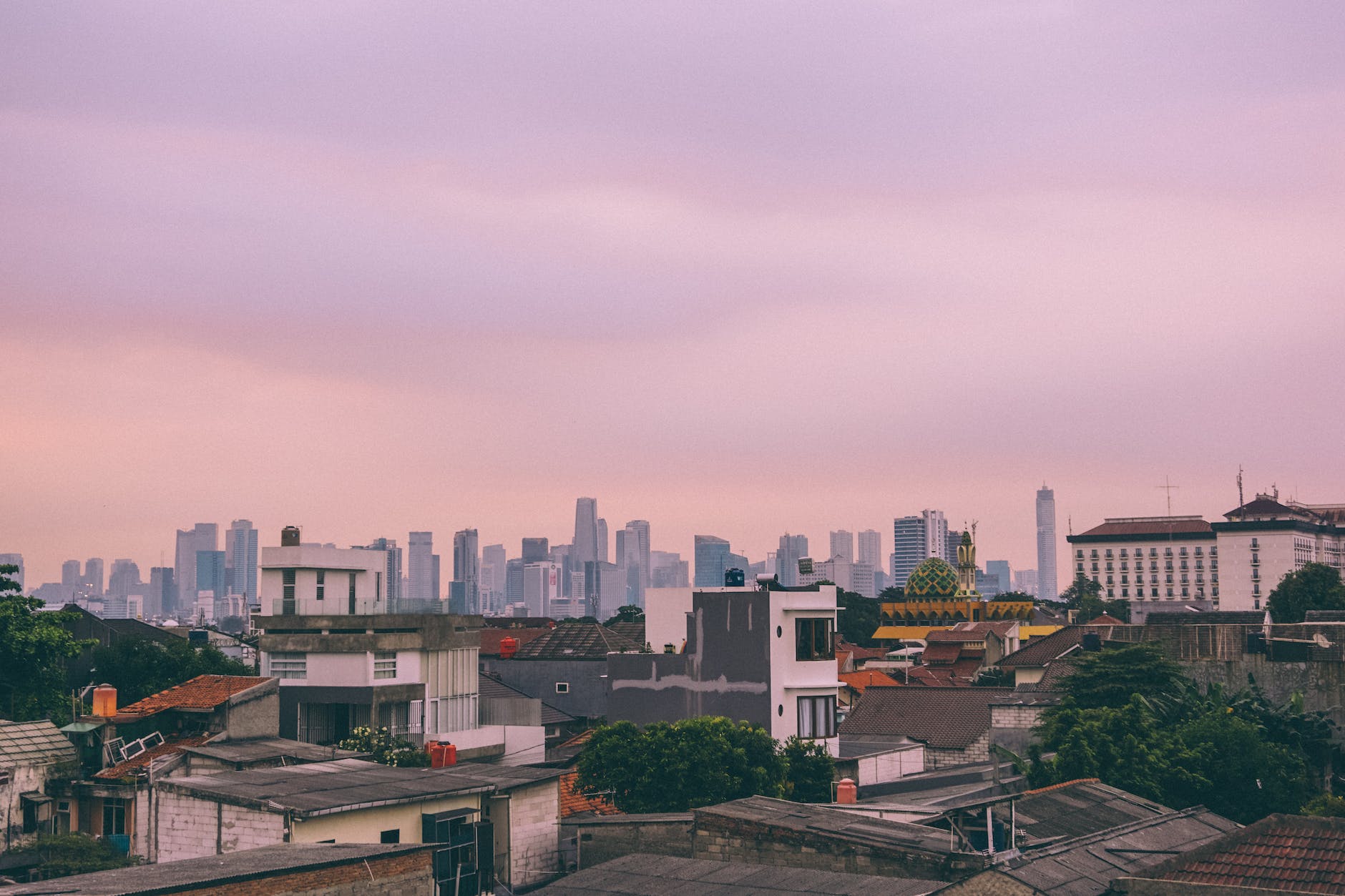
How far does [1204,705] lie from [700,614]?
72.5ft

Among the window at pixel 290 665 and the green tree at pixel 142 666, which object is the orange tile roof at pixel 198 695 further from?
the green tree at pixel 142 666

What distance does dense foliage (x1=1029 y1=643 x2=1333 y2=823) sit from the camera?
158ft

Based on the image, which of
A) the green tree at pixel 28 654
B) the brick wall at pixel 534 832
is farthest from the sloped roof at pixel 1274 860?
the green tree at pixel 28 654

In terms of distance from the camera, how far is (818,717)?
6366cm

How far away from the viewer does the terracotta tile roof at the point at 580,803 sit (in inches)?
1837

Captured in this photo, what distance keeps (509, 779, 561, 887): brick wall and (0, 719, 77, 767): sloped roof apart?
52.0 ft

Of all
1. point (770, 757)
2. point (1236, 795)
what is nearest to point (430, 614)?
point (770, 757)

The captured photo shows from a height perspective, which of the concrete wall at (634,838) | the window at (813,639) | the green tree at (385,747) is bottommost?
the concrete wall at (634,838)

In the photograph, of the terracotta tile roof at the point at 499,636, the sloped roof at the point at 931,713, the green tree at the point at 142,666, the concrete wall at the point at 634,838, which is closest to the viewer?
the concrete wall at the point at 634,838

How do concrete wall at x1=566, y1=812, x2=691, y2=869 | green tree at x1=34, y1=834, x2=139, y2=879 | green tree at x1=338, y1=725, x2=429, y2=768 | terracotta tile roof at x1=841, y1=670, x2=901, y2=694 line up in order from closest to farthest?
concrete wall at x1=566, y1=812, x2=691, y2=869, green tree at x1=34, y1=834, x2=139, y2=879, green tree at x1=338, y1=725, x2=429, y2=768, terracotta tile roof at x1=841, y1=670, x2=901, y2=694

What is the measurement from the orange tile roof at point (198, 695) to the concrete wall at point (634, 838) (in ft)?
53.7

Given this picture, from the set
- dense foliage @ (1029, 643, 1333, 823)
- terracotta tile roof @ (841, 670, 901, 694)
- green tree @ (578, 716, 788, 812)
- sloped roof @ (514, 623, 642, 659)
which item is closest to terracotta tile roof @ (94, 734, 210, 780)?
green tree @ (578, 716, 788, 812)

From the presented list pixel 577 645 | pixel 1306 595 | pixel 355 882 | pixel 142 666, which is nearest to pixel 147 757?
pixel 355 882

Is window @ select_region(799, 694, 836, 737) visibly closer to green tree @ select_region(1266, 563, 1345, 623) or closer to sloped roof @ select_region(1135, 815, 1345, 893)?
sloped roof @ select_region(1135, 815, 1345, 893)
